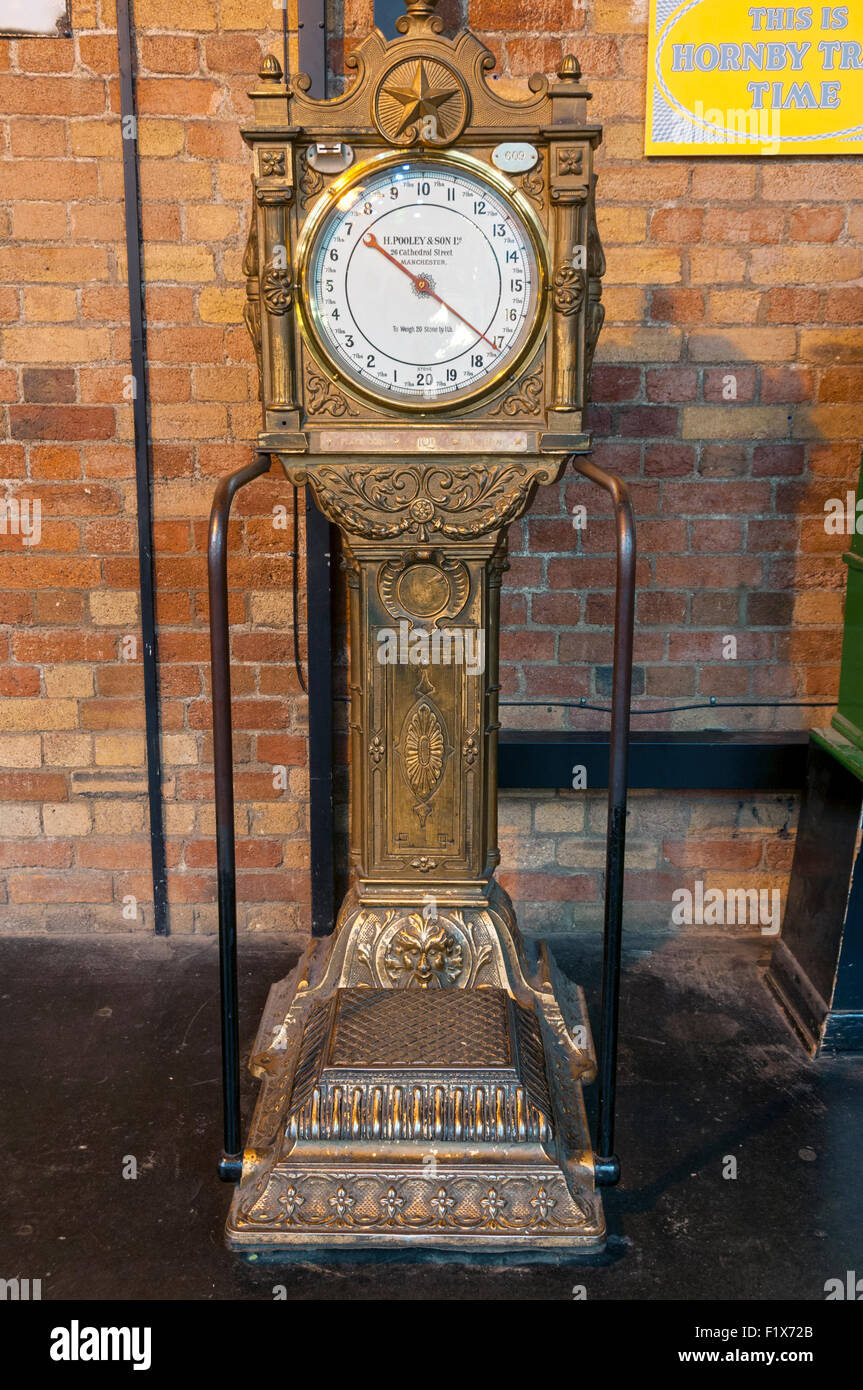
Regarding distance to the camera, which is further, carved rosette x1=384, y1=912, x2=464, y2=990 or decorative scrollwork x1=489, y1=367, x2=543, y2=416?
carved rosette x1=384, y1=912, x2=464, y2=990

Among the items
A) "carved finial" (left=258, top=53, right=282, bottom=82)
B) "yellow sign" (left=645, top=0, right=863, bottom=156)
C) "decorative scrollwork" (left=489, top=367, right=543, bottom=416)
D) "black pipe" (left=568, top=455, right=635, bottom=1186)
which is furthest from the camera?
"yellow sign" (left=645, top=0, right=863, bottom=156)

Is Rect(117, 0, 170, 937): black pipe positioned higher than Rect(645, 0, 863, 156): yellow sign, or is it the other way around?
Rect(645, 0, 863, 156): yellow sign

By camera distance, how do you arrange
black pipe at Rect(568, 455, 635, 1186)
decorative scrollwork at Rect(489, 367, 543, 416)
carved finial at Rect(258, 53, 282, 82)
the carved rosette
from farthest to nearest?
the carved rosette < decorative scrollwork at Rect(489, 367, 543, 416) < carved finial at Rect(258, 53, 282, 82) < black pipe at Rect(568, 455, 635, 1186)

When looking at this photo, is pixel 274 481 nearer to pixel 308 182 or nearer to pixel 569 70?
pixel 308 182

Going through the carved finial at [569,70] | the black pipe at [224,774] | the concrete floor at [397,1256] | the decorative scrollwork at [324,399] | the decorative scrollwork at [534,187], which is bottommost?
the concrete floor at [397,1256]

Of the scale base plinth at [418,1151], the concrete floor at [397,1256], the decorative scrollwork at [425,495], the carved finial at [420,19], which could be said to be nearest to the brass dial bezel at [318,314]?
the decorative scrollwork at [425,495]

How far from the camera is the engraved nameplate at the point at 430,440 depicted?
2.21 meters

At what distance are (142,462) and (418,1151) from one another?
177 centimetres

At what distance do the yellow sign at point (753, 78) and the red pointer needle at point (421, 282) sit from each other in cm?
100

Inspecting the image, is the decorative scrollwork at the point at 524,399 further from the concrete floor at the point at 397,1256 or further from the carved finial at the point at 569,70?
the concrete floor at the point at 397,1256

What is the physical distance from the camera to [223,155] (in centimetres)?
284

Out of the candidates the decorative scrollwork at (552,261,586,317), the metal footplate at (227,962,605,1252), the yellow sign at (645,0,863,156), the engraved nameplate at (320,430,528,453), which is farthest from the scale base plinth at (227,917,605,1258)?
the yellow sign at (645,0,863,156)

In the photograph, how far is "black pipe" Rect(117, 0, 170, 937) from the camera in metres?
2.79

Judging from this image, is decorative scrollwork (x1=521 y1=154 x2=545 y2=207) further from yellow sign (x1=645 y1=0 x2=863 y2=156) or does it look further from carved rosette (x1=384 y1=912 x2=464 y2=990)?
carved rosette (x1=384 y1=912 x2=464 y2=990)
